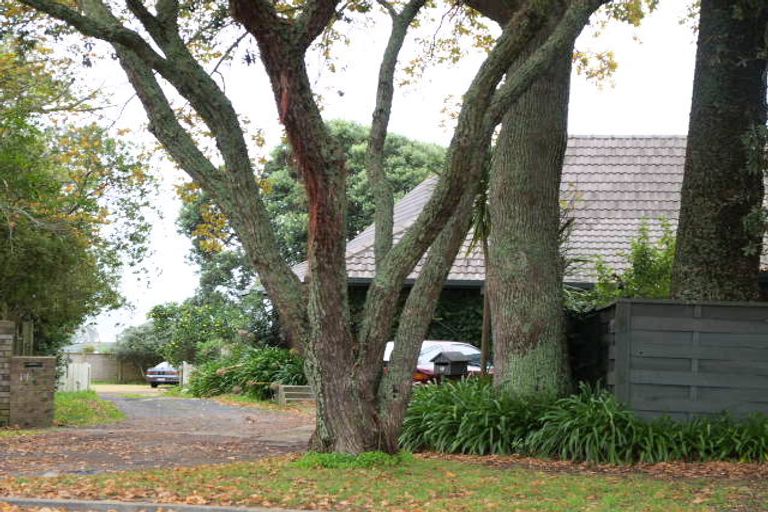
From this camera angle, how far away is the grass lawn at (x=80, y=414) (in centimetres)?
1594

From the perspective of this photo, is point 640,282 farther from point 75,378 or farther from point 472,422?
point 75,378

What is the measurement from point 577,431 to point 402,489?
3.18 m

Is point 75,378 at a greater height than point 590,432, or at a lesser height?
lesser

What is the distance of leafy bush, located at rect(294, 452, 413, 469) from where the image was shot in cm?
951

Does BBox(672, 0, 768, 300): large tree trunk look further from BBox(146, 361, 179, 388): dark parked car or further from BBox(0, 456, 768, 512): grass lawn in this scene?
BBox(146, 361, 179, 388): dark parked car

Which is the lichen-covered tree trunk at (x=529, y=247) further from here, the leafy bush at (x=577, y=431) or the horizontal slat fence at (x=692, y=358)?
the horizontal slat fence at (x=692, y=358)

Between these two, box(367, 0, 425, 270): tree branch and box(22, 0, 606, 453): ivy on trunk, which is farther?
box(367, 0, 425, 270): tree branch

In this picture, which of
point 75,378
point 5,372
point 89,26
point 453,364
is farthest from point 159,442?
point 75,378

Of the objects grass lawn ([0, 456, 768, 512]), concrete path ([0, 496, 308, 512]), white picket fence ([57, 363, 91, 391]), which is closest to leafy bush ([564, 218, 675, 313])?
grass lawn ([0, 456, 768, 512])

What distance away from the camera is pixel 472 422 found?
38.6 ft

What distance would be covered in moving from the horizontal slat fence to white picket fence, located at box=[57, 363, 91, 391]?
19.1 metres

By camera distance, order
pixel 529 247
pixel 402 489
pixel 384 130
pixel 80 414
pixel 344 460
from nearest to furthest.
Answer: pixel 402 489 → pixel 344 460 → pixel 384 130 → pixel 529 247 → pixel 80 414

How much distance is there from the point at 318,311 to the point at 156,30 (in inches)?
134

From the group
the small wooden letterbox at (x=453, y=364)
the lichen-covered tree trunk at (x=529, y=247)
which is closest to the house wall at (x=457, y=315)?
the small wooden letterbox at (x=453, y=364)
